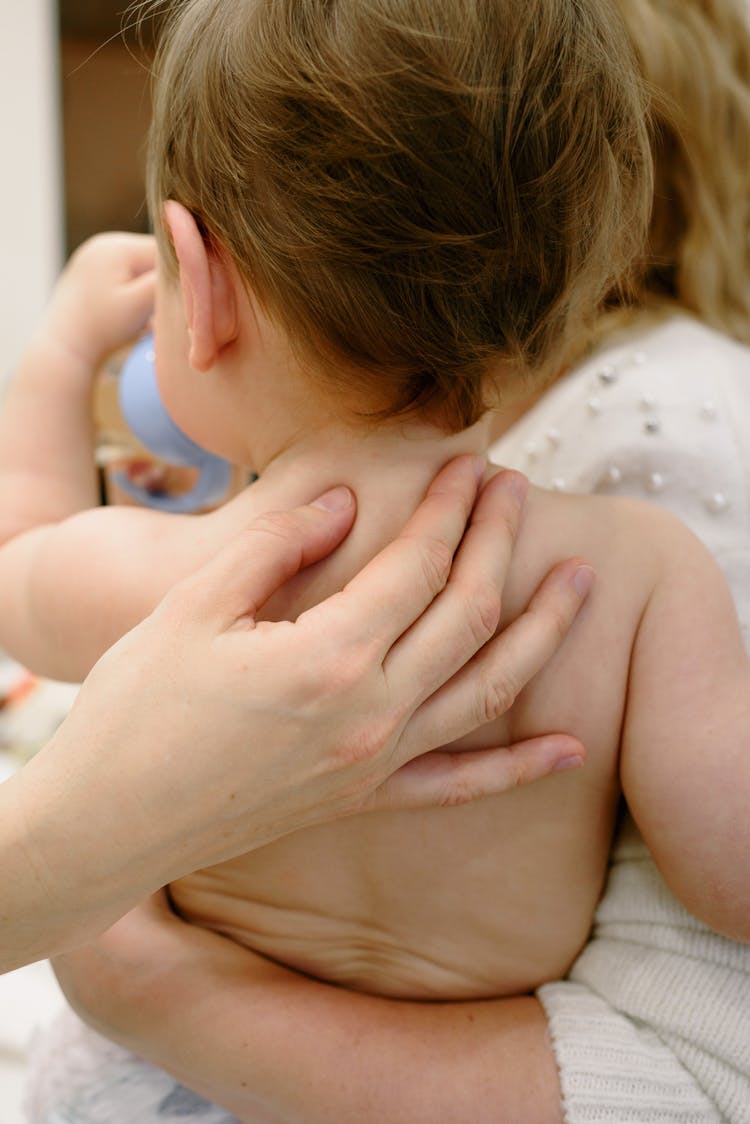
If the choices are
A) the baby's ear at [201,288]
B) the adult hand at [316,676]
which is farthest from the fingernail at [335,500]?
the baby's ear at [201,288]

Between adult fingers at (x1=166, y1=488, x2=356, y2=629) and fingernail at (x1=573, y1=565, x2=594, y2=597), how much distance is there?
0.15 metres

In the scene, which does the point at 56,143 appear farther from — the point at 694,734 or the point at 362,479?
the point at 694,734

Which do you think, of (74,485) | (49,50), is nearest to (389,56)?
(74,485)

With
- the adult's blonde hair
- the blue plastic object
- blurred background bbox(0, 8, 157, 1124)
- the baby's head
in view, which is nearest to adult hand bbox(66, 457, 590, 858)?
the baby's head

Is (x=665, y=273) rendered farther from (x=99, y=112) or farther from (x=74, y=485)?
(x=99, y=112)

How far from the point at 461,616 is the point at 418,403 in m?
0.14

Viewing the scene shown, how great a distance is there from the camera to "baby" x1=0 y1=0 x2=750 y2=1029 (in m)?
0.55

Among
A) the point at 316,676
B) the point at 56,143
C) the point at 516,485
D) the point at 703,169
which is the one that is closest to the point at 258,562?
the point at 316,676

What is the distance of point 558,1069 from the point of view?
2.35 ft

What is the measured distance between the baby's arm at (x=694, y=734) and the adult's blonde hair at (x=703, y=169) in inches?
16.4

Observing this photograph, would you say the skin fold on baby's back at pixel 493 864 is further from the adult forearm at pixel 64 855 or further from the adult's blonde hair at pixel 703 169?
the adult's blonde hair at pixel 703 169

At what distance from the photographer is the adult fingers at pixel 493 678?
62 cm

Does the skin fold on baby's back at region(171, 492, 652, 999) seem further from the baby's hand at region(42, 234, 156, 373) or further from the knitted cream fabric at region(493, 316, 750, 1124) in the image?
the baby's hand at region(42, 234, 156, 373)

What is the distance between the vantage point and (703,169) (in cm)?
103
